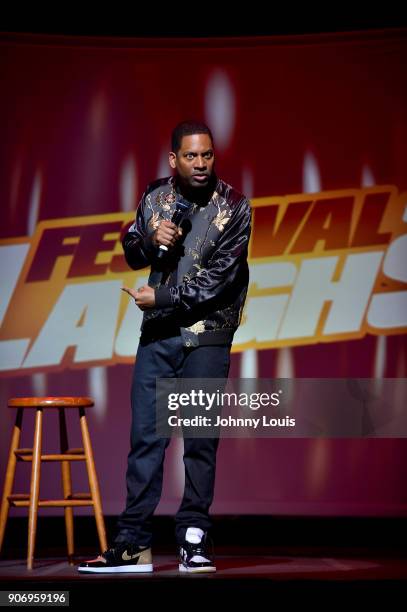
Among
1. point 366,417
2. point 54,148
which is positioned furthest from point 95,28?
point 366,417

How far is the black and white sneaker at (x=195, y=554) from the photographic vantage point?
2877mm

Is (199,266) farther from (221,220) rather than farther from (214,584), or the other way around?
(214,584)

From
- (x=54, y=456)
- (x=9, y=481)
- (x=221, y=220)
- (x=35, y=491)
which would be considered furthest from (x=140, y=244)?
(x=9, y=481)

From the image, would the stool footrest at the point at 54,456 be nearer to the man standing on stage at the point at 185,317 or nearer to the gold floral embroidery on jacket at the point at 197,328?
the man standing on stage at the point at 185,317

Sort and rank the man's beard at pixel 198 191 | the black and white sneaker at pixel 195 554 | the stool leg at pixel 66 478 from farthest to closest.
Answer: the stool leg at pixel 66 478, the man's beard at pixel 198 191, the black and white sneaker at pixel 195 554

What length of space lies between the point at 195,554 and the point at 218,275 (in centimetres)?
86

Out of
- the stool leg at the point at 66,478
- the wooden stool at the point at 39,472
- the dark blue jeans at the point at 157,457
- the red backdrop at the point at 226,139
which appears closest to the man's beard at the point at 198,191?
the dark blue jeans at the point at 157,457

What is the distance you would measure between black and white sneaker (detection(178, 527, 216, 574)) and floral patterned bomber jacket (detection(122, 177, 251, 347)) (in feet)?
1.96

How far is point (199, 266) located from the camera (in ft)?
10.0

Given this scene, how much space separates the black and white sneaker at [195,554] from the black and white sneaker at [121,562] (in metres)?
0.11

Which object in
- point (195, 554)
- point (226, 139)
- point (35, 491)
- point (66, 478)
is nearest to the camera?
point (195, 554)

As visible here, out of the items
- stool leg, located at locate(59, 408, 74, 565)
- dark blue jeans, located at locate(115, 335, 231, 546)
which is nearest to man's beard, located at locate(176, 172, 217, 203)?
dark blue jeans, located at locate(115, 335, 231, 546)

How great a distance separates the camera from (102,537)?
3.44 m

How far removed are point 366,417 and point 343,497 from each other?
412 millimetres
